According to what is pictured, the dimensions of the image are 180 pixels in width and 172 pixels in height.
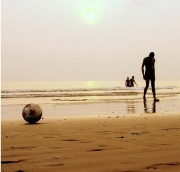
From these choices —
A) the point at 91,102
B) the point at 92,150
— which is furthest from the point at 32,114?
the point at 91,102

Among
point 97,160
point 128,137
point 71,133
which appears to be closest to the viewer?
point 97,160

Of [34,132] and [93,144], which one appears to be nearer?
[93,144]

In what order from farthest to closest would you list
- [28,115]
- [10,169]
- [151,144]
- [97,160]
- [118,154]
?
[28,115]
[151,144]
[118,154]
[97,160]
[10,169]

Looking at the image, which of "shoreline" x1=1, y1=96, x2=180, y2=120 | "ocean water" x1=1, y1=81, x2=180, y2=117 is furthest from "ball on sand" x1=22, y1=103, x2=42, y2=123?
"ocean water" x1=1, y1=81, x2=180, y2=117

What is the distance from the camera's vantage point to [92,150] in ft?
15.9

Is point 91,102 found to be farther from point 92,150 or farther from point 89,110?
point 92,150

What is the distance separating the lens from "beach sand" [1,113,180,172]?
155 inches

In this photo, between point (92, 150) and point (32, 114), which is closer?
point (92, 150)

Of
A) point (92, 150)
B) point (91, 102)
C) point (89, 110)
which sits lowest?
point (92, 150)

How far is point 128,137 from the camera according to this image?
6.04 metres

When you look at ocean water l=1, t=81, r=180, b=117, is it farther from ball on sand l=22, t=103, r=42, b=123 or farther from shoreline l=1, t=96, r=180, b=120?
ball on sand l=22, t=103, r=42, b=123

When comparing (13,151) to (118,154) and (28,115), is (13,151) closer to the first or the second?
(118,154)

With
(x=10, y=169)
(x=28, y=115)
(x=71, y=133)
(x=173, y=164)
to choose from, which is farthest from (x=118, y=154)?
(x=28, y=115)

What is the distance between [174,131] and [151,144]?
5.41 feet
